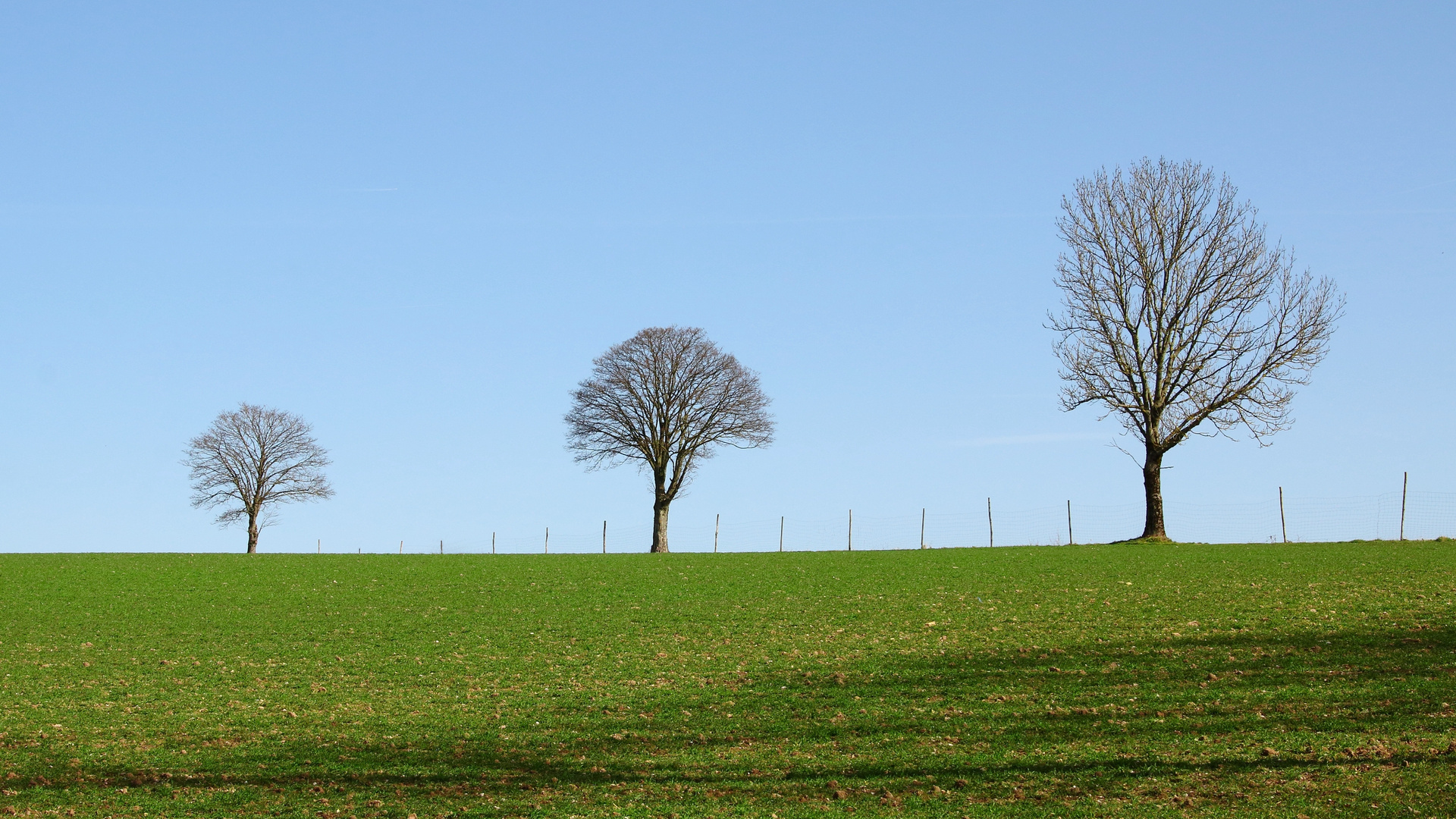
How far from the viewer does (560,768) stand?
13.8 meters

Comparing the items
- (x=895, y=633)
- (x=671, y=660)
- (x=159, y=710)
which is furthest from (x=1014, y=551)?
(x=159, y=710)

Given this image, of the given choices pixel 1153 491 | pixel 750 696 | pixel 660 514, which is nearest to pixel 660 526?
pixel 660 514

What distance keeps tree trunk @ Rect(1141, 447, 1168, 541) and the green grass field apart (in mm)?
12898

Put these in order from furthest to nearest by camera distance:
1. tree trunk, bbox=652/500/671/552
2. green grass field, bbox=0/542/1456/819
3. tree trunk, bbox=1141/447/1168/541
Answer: tree trunk, bbox=652/500/671/552, tree trunk, bbox=1141/447/1168/541, green grass field, bbox=0/542/1456/819

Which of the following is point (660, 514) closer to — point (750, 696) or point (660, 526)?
point (660, 526)

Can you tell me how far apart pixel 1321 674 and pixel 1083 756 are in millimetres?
6487

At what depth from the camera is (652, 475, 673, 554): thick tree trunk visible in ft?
193

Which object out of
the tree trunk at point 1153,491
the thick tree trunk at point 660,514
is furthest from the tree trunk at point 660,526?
the tree trunk at point 1153,491

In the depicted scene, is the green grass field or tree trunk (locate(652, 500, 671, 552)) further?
tree trunk (locate(652, 500, 671, 552))

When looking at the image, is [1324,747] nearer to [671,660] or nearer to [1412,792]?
[1412,792]

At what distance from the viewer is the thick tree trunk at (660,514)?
5872 centimetres

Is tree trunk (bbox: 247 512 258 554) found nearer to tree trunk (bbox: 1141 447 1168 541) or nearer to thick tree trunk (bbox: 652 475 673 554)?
thick tree trunk (bbox: 652 475 673 554)

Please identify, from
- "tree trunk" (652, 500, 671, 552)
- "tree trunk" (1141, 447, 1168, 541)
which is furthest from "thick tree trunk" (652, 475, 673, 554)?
"tree trunk" (1141, 447, 1168, 541)

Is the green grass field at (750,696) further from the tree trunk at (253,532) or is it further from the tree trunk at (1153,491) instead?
the tree trunk at (253,532)
